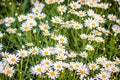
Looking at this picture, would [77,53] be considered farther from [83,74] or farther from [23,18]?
[23,18]

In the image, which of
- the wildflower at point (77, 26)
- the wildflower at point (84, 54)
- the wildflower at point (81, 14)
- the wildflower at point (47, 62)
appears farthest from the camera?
the wildflower at point (81, 14)

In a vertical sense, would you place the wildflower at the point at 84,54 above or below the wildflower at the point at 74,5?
below

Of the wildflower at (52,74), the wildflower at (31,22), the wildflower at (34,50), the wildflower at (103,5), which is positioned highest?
the wildflower at (103,5)

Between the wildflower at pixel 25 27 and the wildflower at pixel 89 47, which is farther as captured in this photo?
the wildflower at pixel 25 27

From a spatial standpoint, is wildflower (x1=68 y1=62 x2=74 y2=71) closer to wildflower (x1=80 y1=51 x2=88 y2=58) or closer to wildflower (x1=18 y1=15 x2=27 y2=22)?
wildflower (x1=80 y1=51 x2=88 y2=58)

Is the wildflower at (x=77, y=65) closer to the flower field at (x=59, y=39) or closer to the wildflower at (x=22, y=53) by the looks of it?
the flower field at (x=59, y=39)

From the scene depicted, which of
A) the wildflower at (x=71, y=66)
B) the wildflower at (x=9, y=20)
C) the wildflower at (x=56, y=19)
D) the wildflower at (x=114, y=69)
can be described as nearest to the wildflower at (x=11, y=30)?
the wildflower at (x=9, y=20)

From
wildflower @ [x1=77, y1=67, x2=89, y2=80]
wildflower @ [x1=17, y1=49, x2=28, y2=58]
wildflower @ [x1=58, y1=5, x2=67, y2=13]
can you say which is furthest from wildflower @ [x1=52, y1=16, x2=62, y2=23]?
wildflower @ [x1=77, y1=67, x2=89, y2=80]

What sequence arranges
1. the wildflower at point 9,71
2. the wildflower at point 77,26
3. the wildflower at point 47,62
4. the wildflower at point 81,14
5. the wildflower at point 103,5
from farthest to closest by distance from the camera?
the wildflower at point 103,5, the wildflower at point 81,14, the wildflower at point 77,26, the wildflower at point 47,62, the wildflower at point 9,71

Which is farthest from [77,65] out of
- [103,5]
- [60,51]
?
[103,5]

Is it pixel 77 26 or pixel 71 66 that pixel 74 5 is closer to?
pixel 77 26
